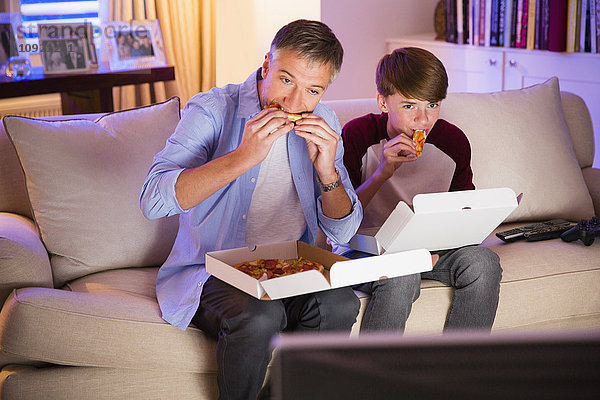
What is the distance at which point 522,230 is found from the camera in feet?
7.77

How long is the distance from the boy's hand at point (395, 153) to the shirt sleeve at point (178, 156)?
0.56m

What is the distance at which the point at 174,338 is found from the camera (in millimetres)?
1729

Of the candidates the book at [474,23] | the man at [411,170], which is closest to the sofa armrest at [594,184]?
the man at [411,170]

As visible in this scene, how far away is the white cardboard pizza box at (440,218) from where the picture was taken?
1686 millimetres

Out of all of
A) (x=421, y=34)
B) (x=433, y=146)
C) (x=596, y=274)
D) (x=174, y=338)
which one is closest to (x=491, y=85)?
(x=421, y=34)

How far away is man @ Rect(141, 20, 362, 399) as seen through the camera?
1.62m

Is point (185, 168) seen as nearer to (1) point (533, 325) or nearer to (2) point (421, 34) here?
(1) point (533, 325)

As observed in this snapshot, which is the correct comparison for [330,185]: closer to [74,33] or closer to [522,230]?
[522,230]

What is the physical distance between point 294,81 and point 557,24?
2.44 meters

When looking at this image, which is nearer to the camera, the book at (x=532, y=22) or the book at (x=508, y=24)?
the book at (x=532, y=22)

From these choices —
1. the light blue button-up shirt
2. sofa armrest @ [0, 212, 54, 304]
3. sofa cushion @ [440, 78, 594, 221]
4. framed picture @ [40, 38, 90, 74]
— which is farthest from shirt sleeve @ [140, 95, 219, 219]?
framed picture @ [40, 38, 90, 74]

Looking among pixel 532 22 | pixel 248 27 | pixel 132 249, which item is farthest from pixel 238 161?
pixel 532 22

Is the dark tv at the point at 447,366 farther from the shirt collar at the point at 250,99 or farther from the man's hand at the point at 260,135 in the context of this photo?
the shirt collar at the point at 250,99

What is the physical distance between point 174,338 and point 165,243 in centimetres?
51
